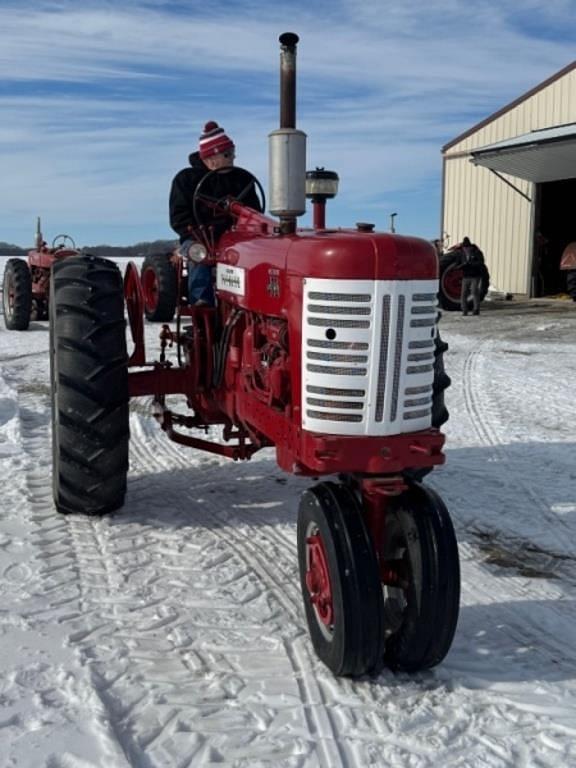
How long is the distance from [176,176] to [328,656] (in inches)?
116

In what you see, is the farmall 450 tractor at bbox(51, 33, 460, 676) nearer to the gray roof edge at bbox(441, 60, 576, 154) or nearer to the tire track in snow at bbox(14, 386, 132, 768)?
the tire track in snow at bbox(14, 386, 132, 768)

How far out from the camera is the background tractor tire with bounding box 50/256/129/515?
4.15 meters

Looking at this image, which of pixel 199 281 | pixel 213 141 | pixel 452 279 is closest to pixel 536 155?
pixel 452 279

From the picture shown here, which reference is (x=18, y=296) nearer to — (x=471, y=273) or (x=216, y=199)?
(x=471, y=273)

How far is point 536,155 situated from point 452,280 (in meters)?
3.46

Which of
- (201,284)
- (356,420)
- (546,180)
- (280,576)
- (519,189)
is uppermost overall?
(546,180)

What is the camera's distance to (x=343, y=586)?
274 centimetres

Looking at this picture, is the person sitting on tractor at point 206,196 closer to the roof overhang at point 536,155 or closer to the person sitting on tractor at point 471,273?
the person sitting on tractor at point 471,273

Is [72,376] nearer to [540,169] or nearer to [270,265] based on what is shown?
[270,265]

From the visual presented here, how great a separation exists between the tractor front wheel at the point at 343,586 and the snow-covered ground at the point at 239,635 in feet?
0.38

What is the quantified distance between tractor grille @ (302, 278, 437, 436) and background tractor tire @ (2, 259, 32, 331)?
37.0ft

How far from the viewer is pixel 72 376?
415 cm

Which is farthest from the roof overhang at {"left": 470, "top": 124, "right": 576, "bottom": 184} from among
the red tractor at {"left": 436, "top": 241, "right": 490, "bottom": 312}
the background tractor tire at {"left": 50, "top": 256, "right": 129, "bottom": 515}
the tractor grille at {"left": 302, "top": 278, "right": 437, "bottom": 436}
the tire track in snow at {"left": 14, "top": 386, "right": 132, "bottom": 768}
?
the tractor grille at {"left": 302, "top": 278, "right": 437, "bottom": 436}

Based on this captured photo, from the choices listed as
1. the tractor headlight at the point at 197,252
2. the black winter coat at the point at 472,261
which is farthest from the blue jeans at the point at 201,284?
the black winter coat at the point at 472,261
